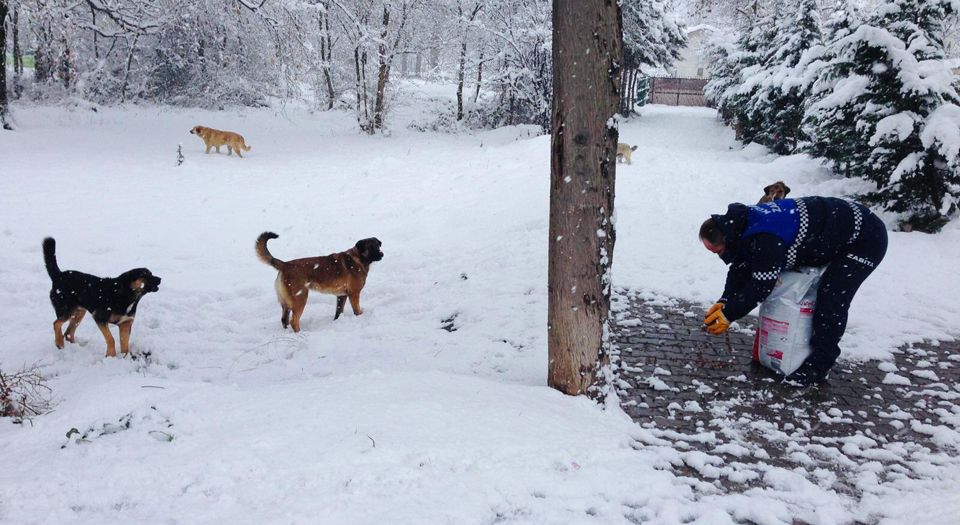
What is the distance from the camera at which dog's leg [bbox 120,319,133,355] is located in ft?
17.0

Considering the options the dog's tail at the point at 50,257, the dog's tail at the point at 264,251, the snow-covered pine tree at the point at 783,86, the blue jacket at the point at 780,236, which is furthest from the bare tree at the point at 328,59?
the blue jacket at the point at 780,236

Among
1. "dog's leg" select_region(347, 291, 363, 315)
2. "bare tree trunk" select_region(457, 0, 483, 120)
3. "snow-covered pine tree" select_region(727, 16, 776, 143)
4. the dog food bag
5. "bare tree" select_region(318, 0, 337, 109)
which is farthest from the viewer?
"bare tree trunk" select_region(457, 0, 483, 120)

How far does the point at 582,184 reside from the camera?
3.54 metres

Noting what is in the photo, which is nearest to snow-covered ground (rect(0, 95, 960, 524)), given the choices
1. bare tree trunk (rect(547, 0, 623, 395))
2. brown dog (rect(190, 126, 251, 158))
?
bare tree trunk (rect(547, 0, 623, 395))

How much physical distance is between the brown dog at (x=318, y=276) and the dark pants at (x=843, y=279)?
4.76m

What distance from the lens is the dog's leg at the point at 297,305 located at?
600cm

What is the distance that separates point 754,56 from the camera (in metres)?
20.1

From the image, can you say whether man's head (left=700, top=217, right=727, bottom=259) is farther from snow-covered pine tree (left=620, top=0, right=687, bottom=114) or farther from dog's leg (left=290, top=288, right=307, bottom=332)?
snow-covered pine tree (left=620, top=0, right=687, bottom=114)

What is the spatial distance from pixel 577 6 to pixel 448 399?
2.67m

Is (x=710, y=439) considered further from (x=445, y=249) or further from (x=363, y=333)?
(x=445, y=249)

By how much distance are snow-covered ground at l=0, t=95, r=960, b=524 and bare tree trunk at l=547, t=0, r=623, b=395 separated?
0.44 meters

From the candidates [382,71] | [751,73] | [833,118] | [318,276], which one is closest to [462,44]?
[382,71]

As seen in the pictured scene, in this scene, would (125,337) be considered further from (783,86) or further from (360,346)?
(783,86)

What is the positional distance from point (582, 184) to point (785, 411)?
238 cm
